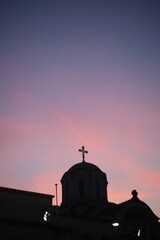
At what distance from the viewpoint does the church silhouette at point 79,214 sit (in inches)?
1158

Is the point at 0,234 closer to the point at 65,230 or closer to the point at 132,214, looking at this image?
the point at 65,230

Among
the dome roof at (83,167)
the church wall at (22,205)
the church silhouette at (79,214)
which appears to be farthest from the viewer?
the dome roof at (83,167)

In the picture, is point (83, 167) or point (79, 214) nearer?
point (79, 214)

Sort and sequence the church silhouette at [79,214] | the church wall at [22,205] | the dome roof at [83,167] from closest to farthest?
the church silhouette at [79,214] → the church wall at [22,205] → the dome roof at [83,167]

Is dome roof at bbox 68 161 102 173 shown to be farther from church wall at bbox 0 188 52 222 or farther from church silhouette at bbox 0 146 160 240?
church wall at bbox 0 188 52 222

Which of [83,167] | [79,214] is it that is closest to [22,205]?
[79,214]

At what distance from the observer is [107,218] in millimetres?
38938

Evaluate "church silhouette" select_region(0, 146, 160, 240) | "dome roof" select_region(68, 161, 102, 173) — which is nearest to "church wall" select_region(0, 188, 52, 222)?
"church silhouette" select_region(0, 146, 160, 240)

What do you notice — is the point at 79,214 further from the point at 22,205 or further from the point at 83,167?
the point at 22,205

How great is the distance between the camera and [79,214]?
137 ft

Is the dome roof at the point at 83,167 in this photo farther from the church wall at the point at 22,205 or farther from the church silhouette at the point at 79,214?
the church wall at the point at 22,205

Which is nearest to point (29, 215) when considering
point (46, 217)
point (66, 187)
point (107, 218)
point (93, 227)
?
point (46, 217)

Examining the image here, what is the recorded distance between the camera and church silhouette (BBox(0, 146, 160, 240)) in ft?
96.5

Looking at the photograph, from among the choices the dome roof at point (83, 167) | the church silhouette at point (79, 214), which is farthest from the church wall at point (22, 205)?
the dome roof at point (83, 167)
